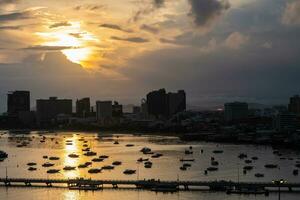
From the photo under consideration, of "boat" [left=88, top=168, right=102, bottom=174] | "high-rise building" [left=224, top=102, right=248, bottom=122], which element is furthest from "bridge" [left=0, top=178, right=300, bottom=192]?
"high-rise building" [left=224, top=102, right=248, bottom=122]

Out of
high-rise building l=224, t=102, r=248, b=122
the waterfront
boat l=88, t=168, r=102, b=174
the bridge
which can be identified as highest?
high-rise building l=224, t=102, r=248, b=122

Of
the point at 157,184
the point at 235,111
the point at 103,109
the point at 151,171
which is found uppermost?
the point at 103,109

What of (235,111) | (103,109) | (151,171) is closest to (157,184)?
(151,171)

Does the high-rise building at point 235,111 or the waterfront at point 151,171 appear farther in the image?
the high-rise building at point 235,111

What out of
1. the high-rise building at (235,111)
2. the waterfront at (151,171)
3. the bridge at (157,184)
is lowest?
the waterfront at (151,171)

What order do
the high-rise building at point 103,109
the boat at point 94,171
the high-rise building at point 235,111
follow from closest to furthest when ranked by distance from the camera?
the boat at point 94,171 < the high-rise building at point 235,111 < the high-rise building at point 103,109

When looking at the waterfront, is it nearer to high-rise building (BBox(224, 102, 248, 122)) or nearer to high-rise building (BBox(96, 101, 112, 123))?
high-rise building (BBox(224, 102, 248, 122))

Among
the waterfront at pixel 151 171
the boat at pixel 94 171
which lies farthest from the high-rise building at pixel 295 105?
the boat at pixel 94 171

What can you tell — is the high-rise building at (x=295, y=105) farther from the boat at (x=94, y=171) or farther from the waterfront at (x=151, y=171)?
the boat at (x=94, y=171)

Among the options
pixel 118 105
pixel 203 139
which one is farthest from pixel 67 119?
pixel 203 139

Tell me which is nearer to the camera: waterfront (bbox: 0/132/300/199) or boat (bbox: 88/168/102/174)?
waterfront (bbox: 0/132/300/199)

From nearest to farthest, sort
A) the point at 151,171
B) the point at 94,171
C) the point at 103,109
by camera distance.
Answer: the point at 94,171, the point at 151,171, the point at 103,109

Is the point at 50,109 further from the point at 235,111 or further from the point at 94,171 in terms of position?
the point at 94,171
